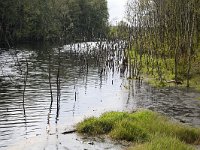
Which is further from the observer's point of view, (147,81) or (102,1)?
(102,1)

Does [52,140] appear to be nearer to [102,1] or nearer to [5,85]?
[5,85]

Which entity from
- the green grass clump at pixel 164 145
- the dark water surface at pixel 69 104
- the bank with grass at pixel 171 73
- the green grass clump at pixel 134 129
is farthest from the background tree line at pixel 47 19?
the green grass clump at pixel 164 145

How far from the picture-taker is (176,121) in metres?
22.5

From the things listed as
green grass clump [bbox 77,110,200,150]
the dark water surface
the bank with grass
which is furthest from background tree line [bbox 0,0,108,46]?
green grass clump [bbox 77,110,200,150]

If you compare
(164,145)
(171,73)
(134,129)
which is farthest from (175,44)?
(164,145)

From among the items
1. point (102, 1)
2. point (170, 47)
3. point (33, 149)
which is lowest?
point (33, 149)

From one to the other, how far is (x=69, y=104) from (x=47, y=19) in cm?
A: 8282

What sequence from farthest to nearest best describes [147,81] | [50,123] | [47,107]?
[147,81] < [47,107] < [50,123]

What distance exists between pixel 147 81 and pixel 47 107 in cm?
1596

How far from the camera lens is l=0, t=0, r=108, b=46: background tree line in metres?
86.1

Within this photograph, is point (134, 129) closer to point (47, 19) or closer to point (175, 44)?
point (175, 44)

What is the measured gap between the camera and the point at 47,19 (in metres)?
108

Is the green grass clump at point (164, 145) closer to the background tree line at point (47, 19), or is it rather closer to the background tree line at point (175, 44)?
the background tree line at point (175, 44)

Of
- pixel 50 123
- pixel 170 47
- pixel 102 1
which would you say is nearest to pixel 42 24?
pixel 102 1
